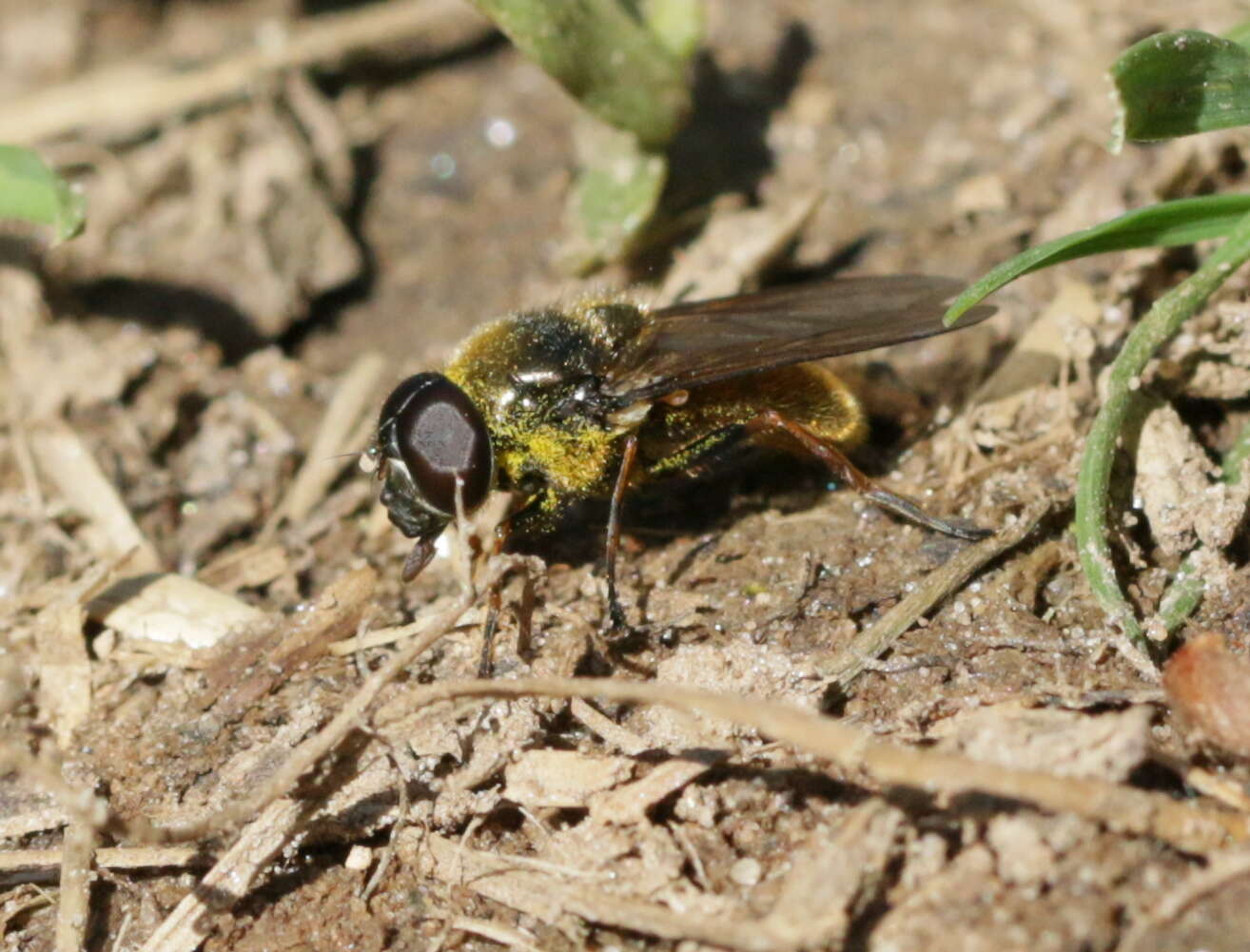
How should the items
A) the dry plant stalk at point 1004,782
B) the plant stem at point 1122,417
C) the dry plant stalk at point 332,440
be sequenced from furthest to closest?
the dry plant stalk at point 332,440, the plant stem at point 1122,417, the dry plant stalk at point 1004,782

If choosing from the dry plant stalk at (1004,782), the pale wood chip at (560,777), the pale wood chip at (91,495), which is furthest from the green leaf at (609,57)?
the dry plant stalk at (1004,782)

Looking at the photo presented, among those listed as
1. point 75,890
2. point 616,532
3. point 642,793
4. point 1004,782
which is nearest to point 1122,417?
point 1004,782

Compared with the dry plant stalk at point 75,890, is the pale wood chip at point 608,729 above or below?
above

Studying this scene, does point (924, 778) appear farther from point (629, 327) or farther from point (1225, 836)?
point (629, 327)

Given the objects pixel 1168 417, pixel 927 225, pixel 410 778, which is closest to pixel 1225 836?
pixel 1168 417

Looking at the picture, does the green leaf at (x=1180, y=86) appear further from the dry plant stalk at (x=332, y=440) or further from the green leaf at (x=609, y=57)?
the dry plant stalk at (x=332, y=440)

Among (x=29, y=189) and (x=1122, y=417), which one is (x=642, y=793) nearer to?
(x=1122, y=417)
